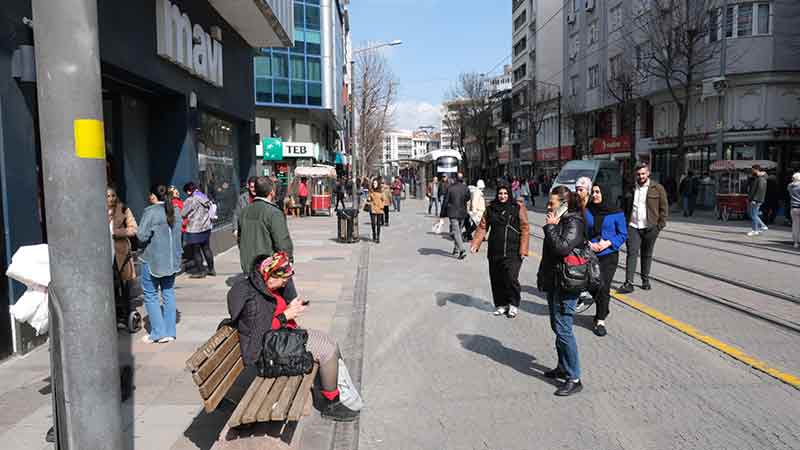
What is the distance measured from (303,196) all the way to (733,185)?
59.9 ft

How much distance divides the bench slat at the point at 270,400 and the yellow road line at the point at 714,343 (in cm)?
417

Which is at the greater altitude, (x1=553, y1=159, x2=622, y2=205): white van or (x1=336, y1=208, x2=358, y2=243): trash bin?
(x1=553, y1=159, x2=622, y2=205): white van

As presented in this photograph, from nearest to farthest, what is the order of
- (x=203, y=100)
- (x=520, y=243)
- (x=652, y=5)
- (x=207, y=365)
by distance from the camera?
1. (x=207, y=365)
2. (x=520, y=243)
3. (x=203, y=100)
4. (x=652, y=5)

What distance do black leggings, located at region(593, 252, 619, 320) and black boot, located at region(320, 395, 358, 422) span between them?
3255 mm

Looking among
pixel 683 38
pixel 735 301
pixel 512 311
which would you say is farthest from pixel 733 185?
pixel 512 311

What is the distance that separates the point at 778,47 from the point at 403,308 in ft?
97.1

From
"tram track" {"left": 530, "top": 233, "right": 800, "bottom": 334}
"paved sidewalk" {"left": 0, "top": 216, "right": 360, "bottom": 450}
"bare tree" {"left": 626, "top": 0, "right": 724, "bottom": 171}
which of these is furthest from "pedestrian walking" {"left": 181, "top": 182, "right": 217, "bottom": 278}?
"bare tree" {"left": 626, "top": 0, "right": 724, "bottom": 171}

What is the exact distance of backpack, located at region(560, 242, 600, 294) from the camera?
510 cm

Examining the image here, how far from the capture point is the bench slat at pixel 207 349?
3641mm

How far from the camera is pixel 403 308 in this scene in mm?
8719

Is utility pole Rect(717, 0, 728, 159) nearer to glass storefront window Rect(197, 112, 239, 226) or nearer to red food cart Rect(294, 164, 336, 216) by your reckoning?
red food cart Rect(294, 164, 336, 216)

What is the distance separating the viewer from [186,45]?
1152cm

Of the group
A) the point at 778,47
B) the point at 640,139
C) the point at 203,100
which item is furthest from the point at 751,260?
the point at 640,139

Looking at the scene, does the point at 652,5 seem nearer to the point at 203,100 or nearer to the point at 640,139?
the point at 640,139
